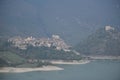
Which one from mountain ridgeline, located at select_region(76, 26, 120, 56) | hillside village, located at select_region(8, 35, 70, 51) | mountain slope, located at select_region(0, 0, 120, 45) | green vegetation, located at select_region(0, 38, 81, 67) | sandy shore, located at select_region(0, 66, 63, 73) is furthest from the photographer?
hillside village, located at select_region(8, 35, 70, 51)

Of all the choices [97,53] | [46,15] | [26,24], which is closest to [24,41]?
[26,24]

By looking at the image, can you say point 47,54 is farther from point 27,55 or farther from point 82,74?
point 82,74

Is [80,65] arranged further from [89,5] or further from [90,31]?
[89,5]

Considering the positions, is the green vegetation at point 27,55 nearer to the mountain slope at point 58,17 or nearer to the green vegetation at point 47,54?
the green vegetation at point 47,54

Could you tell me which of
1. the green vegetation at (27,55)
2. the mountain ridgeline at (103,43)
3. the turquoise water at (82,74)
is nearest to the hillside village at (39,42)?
the green vegetation at (27,55)

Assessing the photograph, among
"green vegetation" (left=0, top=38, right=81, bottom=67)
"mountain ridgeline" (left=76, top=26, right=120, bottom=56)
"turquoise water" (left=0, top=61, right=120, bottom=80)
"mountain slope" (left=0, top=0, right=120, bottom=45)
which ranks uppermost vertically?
"mountain slope" (left=0, top=0, right=120, bottom=45)

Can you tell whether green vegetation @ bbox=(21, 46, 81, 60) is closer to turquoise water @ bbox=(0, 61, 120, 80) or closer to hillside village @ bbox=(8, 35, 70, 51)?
hillside village @ bbox=(8, 35, 70, 51)

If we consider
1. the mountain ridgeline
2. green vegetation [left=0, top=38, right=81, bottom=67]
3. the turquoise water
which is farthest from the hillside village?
the turquoise water
